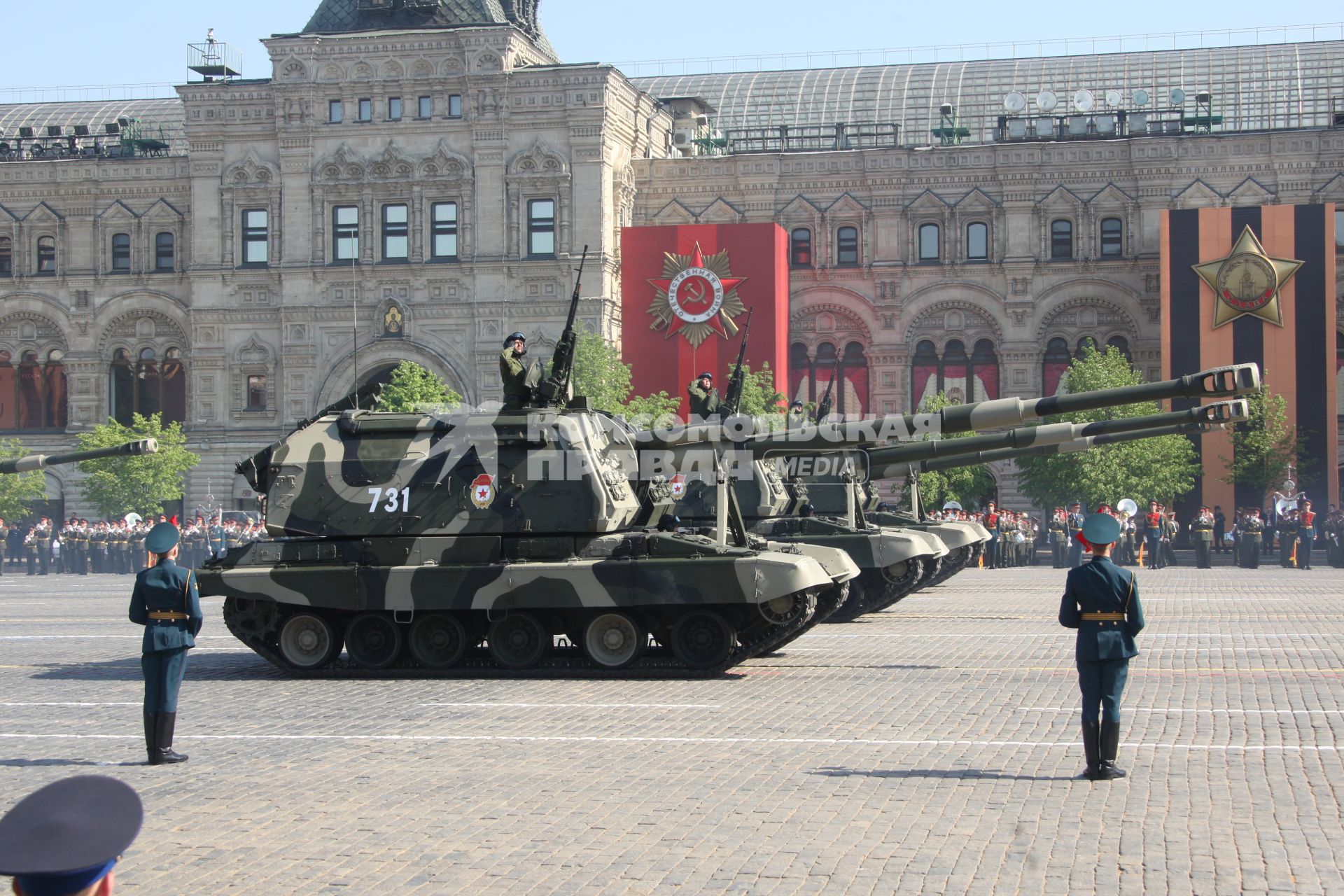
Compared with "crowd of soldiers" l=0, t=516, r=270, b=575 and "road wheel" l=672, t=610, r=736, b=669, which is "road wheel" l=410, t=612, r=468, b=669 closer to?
"road wheel" l=672, t=610, r=736, b=669

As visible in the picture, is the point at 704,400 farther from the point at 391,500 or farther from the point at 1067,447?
the point at 391,500

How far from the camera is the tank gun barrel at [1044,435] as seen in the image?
2081 cm

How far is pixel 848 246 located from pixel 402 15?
16.4 meters

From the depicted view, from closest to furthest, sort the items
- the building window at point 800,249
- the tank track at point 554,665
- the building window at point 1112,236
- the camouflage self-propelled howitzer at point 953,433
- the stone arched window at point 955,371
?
the camouflage self-propelled howitzer at point 953,433, the tank track at point 554,665, the building window at point 1112,236, the stone arched window at point 955,371, the building window at point 800,249

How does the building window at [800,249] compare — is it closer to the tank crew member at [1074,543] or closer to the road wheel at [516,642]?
the tank crew member at [1074,543]

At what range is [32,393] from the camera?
60219 mm

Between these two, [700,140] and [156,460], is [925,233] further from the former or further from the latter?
[156,460]

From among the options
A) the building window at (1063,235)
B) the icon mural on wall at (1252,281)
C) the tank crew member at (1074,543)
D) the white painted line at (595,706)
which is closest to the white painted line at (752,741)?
the white painted line at (595,706)

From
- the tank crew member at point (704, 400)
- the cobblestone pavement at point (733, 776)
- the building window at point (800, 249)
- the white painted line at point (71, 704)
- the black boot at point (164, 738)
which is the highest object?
the building window at point (800, 249)

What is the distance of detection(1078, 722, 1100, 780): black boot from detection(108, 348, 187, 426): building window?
5216 cm

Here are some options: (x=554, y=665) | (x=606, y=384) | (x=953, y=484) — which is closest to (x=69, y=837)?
(x=554, y=665)

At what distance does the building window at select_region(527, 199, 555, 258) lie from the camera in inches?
2164

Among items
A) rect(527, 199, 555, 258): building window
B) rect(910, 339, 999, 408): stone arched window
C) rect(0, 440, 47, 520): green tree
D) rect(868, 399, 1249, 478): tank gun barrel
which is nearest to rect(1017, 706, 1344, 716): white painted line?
rect(868, 399, 1249, 478): tank gun barrel

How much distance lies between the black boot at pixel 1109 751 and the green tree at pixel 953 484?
35.9 m
